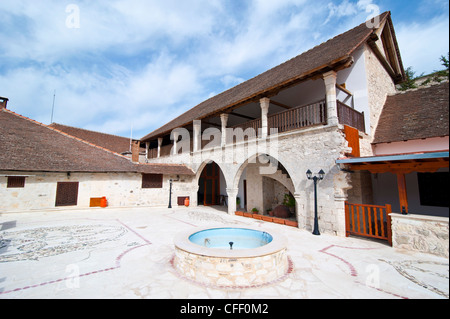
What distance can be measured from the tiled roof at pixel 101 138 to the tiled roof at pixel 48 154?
9.75 meters

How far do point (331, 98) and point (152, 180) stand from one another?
11208 mm

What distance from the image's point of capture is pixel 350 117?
770cm

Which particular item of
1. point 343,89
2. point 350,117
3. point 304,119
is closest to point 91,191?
point 304,119

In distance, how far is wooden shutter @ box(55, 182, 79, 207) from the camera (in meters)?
11.3

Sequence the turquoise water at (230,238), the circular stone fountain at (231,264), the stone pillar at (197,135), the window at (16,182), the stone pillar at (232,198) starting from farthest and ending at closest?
the stone pillar at (197,135) < the stone pillar at (232,198) < the window at (16,182) < the turquoise water at (230,238) < the circular stone fountain at (231,264)

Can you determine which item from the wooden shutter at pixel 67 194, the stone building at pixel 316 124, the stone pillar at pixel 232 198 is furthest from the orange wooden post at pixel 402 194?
the wooden shutter at pixel 67 194

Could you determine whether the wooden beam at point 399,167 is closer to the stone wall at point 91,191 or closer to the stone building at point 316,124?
the stone building at point 316,124

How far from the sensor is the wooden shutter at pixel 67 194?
11273 mm

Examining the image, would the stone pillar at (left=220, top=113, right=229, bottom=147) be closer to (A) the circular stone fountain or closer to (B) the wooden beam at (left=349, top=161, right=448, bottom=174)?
(B) the wooden beam at (left=349, top=161, right=448, bottom=174)

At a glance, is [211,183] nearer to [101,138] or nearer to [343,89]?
[343,89]

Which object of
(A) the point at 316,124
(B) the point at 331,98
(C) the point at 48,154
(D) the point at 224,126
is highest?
(D) the point at 224,126
